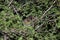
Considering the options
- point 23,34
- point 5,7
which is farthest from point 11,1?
point 23,34

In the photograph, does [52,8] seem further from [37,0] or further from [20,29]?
[20,29]

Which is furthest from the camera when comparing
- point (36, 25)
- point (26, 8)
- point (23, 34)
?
point (26, 8)

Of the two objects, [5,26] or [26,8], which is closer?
[5,26]

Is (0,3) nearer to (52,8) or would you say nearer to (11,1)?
(11,1)

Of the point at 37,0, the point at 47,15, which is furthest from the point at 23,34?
the point at 37,0

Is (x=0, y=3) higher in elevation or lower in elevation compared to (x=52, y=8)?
higher

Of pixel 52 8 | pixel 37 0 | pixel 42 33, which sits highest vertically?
pixel 37 0

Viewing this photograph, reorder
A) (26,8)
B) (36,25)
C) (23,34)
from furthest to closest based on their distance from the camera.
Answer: (26,8) < (36,25) < (23,34)
